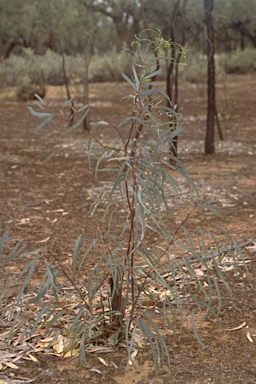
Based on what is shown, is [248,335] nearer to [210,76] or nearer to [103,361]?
[103,361]

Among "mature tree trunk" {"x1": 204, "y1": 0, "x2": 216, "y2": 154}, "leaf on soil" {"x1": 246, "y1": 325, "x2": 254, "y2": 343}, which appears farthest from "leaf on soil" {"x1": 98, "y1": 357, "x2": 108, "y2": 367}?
"mature tree trunk" {"x1": 204, "y1": 0, "x2": 216, "y2": 154}

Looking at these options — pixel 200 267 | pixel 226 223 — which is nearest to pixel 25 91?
pixel 226 223

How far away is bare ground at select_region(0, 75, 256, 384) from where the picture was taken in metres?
2.58

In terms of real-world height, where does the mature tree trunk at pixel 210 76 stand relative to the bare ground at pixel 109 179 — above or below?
above

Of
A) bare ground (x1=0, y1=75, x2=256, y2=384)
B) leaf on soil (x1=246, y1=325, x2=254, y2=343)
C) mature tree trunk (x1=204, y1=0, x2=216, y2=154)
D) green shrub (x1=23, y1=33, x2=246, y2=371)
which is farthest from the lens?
mature tree trunk (x1=204, y1=0, x2=216, y2=154)

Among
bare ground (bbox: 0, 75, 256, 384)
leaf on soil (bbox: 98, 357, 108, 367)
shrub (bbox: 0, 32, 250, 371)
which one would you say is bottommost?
bare ground (bbox: 0, 75, 256, 384)

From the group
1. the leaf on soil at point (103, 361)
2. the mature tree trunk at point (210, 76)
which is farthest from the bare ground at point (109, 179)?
the mature tree trunk at point (210, 76)

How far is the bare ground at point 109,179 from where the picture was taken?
2.58m

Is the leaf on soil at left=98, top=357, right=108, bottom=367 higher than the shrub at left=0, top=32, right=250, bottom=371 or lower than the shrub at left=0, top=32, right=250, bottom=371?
lower

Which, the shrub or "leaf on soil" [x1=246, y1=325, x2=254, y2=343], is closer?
the shrub

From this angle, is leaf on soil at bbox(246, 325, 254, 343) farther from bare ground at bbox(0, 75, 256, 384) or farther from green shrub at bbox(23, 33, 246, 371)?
green shrub at bbox(23, 33, 246, 371)

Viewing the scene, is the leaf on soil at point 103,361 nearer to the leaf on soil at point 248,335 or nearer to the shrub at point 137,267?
the shrub at point 137,267

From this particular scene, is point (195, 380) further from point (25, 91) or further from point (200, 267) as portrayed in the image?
point (25, 91)

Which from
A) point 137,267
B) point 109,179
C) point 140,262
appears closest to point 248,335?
point 137,267
